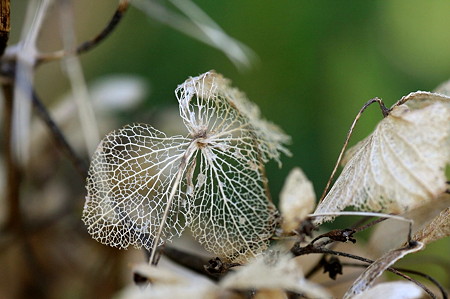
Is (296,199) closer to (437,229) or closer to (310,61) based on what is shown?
(437,229)

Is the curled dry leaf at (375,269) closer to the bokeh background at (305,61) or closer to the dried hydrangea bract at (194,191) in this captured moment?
the dried hydrangea bract at (194,191)

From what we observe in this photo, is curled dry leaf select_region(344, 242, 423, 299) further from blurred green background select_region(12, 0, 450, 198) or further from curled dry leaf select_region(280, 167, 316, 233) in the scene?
blurred green background select_region(12, 0, 450, 198)

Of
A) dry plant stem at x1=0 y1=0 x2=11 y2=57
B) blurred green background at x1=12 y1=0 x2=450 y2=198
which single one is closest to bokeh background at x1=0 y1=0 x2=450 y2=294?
blurred green background at x1=12 y1=0 x2=450 y2=198

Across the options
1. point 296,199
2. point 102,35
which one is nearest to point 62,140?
point 102,35

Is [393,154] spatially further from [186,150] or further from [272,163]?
[272,163]

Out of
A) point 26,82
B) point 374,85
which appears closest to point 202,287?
point 26,82

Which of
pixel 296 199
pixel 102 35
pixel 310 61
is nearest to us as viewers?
pixel 296 199
